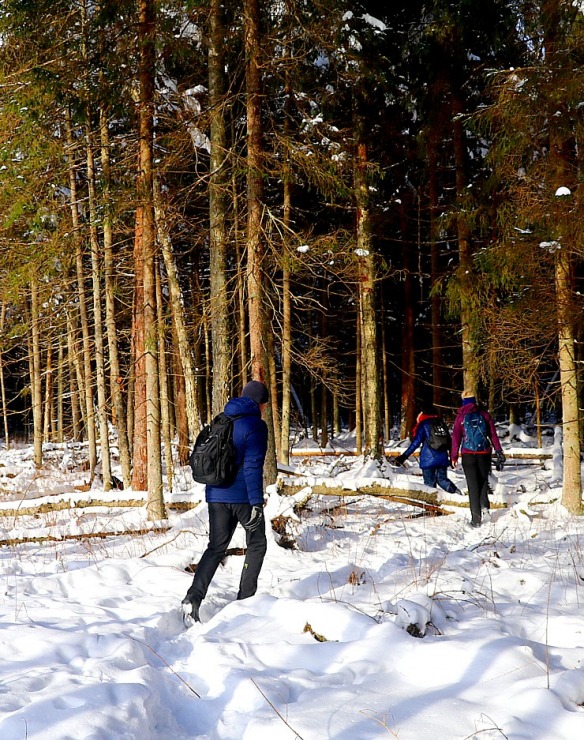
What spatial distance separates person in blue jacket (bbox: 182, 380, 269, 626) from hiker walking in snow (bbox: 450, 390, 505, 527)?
16.3ft

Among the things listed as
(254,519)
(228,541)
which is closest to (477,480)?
(254,519)

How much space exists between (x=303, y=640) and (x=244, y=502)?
4.49ft

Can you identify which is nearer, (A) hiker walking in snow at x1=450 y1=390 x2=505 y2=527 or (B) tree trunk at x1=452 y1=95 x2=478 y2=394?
(A) hiker walking in snow at x1=450 y1=390 x2=505 y2=527

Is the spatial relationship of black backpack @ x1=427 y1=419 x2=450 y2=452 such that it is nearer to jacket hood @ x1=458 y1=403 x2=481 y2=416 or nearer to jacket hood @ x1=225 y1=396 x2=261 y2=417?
jacket hood @ x1=458 y1=403 x2=481 y2=416

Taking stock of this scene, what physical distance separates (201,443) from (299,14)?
25.1 ft

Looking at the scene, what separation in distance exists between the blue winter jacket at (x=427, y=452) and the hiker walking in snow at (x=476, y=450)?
1433mm

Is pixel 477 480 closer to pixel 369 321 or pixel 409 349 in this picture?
pixel 369 321

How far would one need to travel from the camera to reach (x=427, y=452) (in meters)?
11.0

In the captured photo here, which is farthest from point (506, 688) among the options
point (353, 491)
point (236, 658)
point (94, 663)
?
point (353, 491)

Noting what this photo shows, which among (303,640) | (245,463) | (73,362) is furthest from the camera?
(73,362)

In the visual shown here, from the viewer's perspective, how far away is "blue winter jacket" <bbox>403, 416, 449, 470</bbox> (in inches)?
430

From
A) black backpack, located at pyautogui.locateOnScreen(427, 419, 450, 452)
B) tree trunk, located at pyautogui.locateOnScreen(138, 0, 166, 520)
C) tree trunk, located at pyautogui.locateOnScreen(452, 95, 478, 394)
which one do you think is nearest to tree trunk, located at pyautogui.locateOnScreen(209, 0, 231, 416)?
tree trunk, located at pyautogui.locateOnScreen(138, 0, 166, 520)

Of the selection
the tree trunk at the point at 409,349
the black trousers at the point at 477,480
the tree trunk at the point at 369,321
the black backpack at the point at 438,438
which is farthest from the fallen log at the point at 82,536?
the tree trunk at the point at 409,349

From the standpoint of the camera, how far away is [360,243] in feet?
43.0
